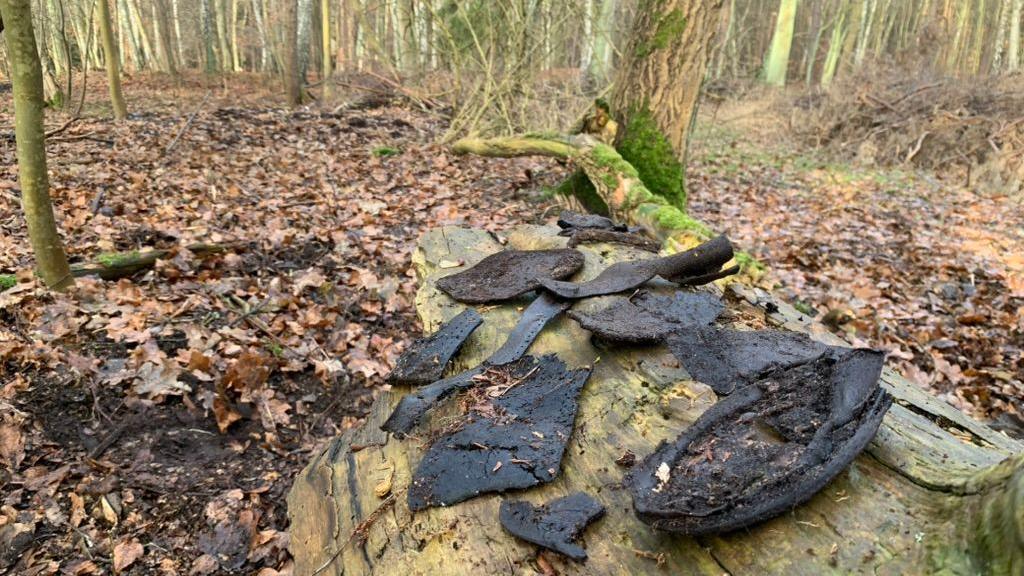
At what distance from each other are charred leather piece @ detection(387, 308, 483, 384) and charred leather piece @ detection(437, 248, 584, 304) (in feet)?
0.71

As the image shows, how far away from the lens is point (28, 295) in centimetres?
392

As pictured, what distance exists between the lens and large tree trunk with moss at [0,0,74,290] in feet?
11.3

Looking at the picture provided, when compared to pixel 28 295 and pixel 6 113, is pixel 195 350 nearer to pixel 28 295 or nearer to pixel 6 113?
pixel 28 295

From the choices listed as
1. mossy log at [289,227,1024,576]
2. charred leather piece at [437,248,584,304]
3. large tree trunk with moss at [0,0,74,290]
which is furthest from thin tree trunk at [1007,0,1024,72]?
large tree trunk with moss at [0,0,74,290]

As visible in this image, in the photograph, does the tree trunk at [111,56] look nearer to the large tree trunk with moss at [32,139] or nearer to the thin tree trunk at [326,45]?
the thin tree trunk at [326,45]

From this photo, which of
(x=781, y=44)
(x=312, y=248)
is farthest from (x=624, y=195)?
(x=781, y=44)

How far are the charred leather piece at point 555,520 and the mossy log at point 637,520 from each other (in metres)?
0.03

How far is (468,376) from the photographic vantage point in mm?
1906

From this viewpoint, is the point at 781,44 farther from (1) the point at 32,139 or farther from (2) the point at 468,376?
(2) the point at 468,376

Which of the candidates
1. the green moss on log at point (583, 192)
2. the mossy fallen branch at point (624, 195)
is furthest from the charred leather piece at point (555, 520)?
the green moss on log at point (583, 192)

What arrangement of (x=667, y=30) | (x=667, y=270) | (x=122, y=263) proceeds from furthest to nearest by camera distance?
(x=667, y=30) < (x=122, y=263) < (x=667, y=270)

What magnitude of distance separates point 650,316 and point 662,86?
14.4 ft

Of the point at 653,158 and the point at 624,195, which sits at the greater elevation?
the point at 653,158

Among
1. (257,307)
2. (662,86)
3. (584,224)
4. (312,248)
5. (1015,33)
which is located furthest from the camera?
(1015,33)
